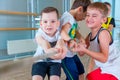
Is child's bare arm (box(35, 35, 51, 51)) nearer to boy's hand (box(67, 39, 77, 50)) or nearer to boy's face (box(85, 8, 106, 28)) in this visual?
boy's hand (box(67, 39, 77, 50))

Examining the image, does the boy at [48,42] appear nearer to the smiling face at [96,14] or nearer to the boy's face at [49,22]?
the boy's face at [49,22]

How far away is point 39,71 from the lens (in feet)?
4.27

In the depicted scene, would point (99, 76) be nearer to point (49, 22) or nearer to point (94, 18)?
point (94, 18)

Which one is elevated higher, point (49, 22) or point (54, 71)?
point (49, 22)

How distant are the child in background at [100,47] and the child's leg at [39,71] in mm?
241

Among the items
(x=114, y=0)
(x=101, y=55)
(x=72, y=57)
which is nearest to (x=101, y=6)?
(x=101, y=55)

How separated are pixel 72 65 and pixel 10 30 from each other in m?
2.49

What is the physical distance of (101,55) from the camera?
129 cm

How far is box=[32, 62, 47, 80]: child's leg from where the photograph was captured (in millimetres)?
1279

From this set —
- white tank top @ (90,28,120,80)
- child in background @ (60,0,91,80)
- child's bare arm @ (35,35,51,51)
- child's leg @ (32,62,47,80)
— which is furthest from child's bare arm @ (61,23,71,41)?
white tank top @ (90,28,120,80)

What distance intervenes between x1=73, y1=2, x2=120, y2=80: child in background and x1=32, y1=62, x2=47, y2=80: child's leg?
0.24m

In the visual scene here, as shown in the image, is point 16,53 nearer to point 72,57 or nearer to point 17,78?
point 17,78

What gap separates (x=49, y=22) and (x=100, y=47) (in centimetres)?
36

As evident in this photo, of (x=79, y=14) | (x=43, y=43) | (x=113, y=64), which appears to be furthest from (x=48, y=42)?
(x=113, y=64)
